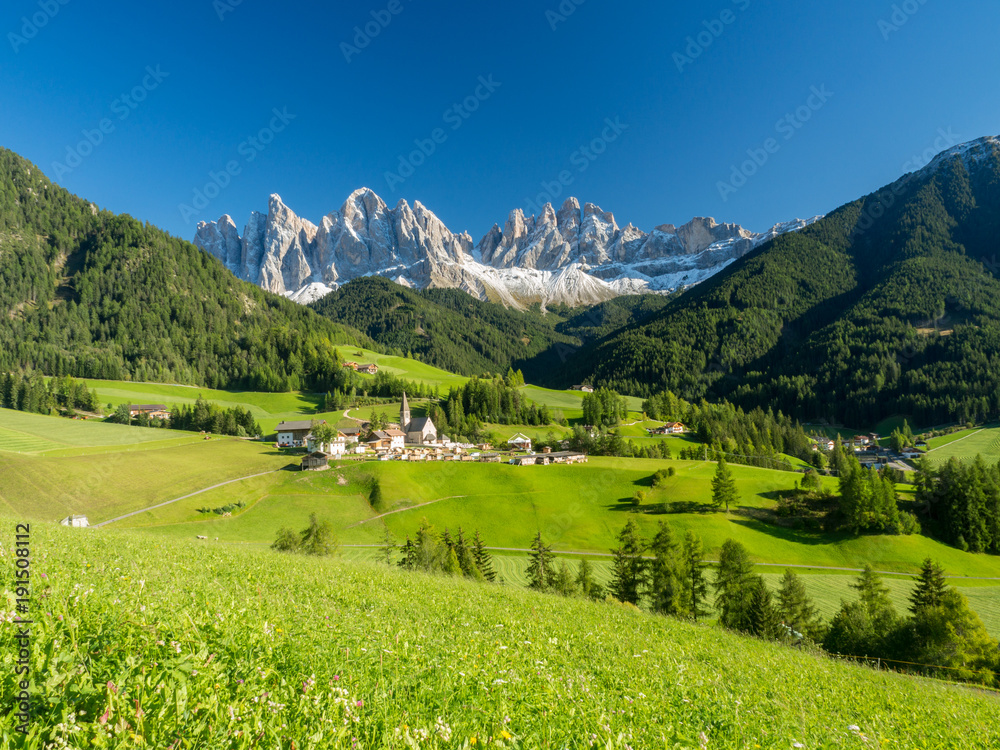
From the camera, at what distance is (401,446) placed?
111188 mm

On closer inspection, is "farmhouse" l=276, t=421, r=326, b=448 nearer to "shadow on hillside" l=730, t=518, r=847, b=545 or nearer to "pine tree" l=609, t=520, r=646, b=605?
"pine tree" l=609, t=520, r=646, b=605

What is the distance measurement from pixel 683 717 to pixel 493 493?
72747 millimetres

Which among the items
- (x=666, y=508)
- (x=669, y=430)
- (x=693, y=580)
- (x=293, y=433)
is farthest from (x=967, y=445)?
(x=293, y=433)

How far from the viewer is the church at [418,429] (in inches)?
4783

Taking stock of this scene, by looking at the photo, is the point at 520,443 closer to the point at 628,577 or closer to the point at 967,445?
the point at 628,577

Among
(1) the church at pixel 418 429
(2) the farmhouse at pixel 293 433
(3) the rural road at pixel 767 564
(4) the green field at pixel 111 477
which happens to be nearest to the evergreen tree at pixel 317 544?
(3) the rural road at pixel 767 564

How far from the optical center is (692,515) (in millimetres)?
68875

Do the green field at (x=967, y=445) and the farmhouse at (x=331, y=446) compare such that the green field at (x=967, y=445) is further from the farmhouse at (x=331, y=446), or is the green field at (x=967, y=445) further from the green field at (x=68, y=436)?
the green field at (x=68, y=436)

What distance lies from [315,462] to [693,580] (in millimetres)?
67765

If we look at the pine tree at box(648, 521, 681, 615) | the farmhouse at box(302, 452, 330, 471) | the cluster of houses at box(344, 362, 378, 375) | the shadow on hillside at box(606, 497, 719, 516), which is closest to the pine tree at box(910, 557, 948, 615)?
the pine tree at box(648, 521, 681, 615)

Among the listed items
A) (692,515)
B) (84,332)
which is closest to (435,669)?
(692,515)

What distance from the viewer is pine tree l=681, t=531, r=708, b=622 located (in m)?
39.1

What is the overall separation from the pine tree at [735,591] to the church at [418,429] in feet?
295

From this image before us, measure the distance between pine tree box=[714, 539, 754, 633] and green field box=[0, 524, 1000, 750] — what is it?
26.8m
